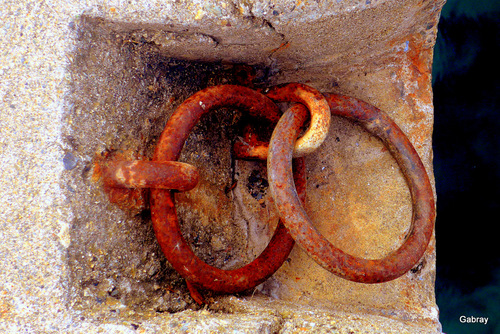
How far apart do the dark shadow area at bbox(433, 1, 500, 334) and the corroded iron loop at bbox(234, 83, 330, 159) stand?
141 centimetres

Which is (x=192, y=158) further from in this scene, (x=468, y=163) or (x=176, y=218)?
(x=468, y=163)

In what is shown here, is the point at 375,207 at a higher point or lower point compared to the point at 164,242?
higher

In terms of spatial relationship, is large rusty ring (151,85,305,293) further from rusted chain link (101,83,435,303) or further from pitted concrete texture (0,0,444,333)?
pitted concrete texture (0,0,444,333)

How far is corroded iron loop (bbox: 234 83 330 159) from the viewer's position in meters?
1.16

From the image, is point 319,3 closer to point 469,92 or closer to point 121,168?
point 121,168

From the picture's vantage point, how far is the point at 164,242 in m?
1.09

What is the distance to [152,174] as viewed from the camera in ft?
3.23

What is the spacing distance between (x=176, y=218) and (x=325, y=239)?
48cm

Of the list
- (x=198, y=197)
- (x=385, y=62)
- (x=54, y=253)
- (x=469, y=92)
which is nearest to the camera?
(x=54, y=253)

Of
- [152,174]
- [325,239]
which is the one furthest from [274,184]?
[152,174]

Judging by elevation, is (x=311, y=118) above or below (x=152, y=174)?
above

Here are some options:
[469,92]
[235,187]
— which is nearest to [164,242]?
[235,187]

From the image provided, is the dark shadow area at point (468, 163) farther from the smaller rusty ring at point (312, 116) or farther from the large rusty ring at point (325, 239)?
the smaller rusty ring at point (312, 116)

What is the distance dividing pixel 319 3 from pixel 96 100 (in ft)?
2.43
